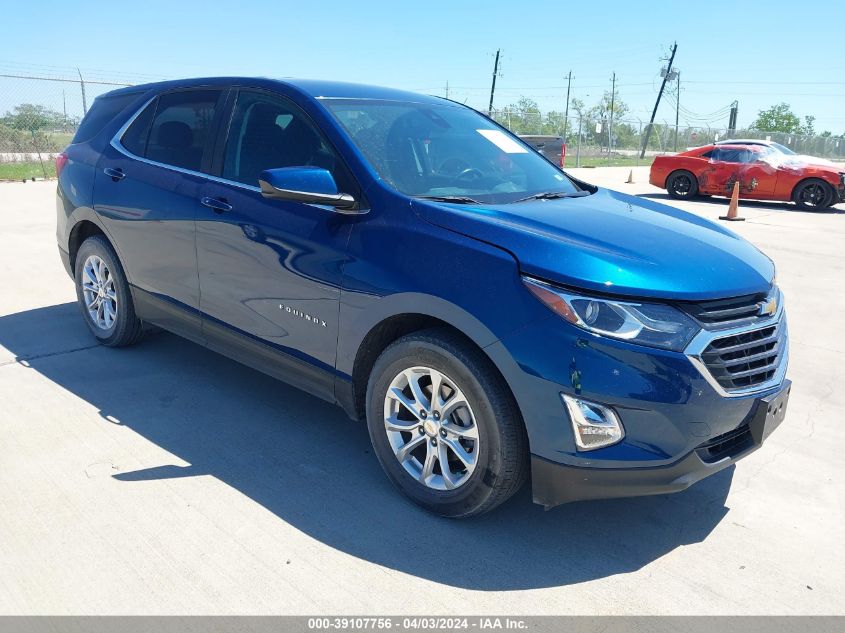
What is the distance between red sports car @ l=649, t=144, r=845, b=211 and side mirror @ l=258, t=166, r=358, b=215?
14.9 m

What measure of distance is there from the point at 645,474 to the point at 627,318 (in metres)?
0.58

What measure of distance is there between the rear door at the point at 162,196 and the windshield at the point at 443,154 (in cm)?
100

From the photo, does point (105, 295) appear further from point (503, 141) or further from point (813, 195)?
point (813, 195)

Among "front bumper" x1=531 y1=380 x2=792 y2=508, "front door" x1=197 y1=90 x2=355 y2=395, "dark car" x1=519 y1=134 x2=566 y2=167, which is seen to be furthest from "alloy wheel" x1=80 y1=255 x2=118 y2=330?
"dark car" x1=519 y1=134 x2=566 y2=167

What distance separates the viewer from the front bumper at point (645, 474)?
2.62 meters

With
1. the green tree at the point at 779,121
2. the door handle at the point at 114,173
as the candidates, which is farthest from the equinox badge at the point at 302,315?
the green tree at the point at 779,121

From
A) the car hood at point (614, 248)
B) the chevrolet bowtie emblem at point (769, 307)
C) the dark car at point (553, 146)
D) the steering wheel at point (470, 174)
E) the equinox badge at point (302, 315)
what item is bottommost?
the equinox badge at point (302, 315)

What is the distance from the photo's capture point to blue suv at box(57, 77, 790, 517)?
2586 mm

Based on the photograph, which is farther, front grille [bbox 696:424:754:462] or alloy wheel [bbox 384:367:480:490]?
alloy wheel [bbox 384:367:480:490]

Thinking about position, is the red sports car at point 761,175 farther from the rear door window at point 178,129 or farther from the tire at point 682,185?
the rear door window at point 178,129

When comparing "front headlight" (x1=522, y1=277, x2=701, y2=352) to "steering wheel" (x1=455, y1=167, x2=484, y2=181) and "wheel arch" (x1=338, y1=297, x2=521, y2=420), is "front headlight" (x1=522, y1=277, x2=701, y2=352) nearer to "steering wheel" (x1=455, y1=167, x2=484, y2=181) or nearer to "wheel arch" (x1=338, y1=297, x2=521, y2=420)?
"wheel arch" (x1=338, y1=297, x2=521, y2=420)

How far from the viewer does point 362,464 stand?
357cm

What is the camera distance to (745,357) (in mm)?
2754
